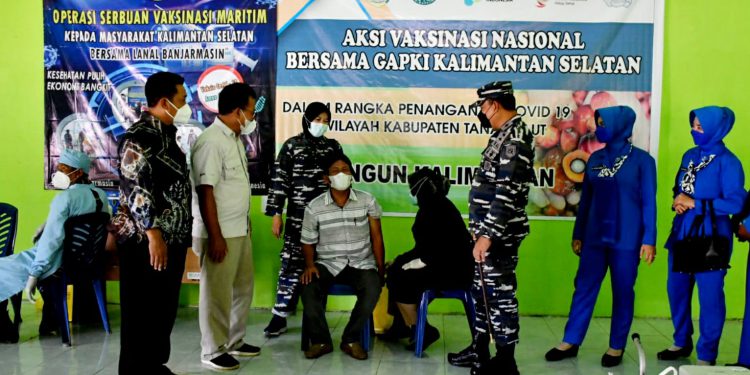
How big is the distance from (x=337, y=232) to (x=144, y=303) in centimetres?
130

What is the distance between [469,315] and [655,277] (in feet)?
5.65

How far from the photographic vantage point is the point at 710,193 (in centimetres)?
374

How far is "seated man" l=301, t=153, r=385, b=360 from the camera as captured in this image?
4.05m

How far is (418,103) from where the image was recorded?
5.06 metres

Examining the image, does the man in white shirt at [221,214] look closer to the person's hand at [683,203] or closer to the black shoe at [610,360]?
the black shoe at [610,360]

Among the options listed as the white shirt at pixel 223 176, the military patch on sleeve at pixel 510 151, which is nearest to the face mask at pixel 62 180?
the white shirt at pixel 223 176

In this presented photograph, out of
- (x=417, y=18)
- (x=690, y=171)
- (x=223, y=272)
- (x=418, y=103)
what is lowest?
(x=223, y=272)

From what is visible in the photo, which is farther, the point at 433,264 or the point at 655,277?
the point at 655,277

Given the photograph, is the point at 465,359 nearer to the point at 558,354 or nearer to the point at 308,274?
the point at 558,354

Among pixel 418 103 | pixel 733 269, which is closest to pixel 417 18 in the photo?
pixel 418 103

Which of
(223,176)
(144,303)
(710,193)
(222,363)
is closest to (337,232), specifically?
(223,176)

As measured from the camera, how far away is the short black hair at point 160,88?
3.22 metres

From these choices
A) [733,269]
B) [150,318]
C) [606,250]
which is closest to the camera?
[150,318]

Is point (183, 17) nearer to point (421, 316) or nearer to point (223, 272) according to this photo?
point (223, 272)
